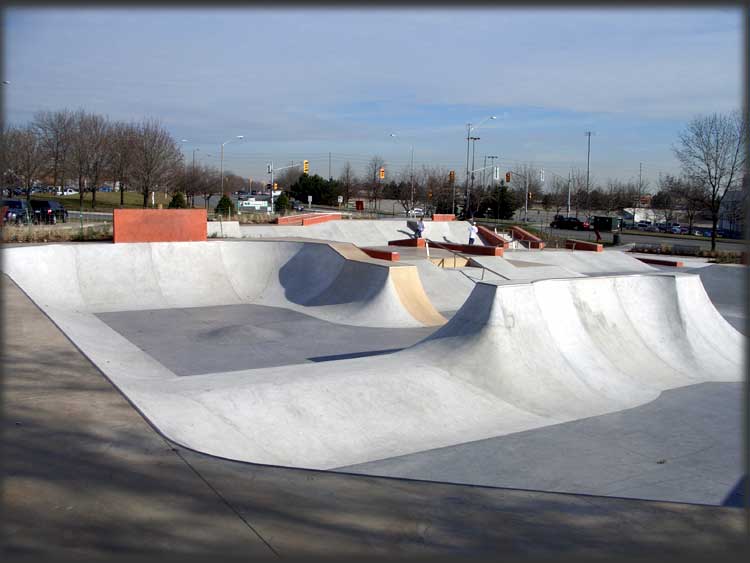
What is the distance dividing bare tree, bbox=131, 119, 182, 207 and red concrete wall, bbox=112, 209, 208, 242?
23935 millimetres

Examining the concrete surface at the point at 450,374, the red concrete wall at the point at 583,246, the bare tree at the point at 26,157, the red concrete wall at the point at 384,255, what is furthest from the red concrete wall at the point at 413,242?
the bare tree at the point at 26,157

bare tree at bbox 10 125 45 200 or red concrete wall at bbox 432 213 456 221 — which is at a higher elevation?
bare tree at bbox 10 125 45 200

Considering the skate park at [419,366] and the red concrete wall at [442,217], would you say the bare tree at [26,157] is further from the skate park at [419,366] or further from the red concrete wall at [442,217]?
the skate park at [419,366]

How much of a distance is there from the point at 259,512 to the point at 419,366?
5.38 metres

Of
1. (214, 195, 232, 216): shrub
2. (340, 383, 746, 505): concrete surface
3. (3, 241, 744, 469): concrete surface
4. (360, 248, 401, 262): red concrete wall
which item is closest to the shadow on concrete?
(340, 383, 746, 505): concrete surface

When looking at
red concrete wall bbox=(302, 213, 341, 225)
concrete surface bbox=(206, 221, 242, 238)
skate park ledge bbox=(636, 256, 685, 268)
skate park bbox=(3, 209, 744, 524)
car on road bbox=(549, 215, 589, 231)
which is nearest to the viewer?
skate park bbox=(3, 209, 744, 524)

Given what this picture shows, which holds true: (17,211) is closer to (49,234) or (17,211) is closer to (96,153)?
(49,234)

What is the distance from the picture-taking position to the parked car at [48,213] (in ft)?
96.2

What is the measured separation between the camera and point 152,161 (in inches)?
1747

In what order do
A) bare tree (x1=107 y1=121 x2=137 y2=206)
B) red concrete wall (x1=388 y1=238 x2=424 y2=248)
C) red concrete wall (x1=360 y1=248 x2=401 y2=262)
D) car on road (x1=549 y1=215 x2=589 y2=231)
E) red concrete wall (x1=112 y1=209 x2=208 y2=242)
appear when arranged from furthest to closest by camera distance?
car on road (x1=549 y1=215 x2=589 y2=231) < bare tree (x1=107 y1=121 x2=137 y2=206) < red concrete wall (x1=388 y1=238 x2=424 y2=248) < red concrete wall (x1=112 y1=209 x2=208 y2=242) < red concrete wall (x1=360 y1=248 x2=401 y2=262)

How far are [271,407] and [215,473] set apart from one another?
2393 mm

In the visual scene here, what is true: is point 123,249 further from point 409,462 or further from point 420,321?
point 409,462

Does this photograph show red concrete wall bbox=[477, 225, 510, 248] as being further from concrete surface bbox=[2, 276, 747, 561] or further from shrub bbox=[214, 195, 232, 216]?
concrete surface bbox=[2, 276, 747, 561]

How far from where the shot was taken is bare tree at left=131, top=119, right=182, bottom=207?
44400mm
